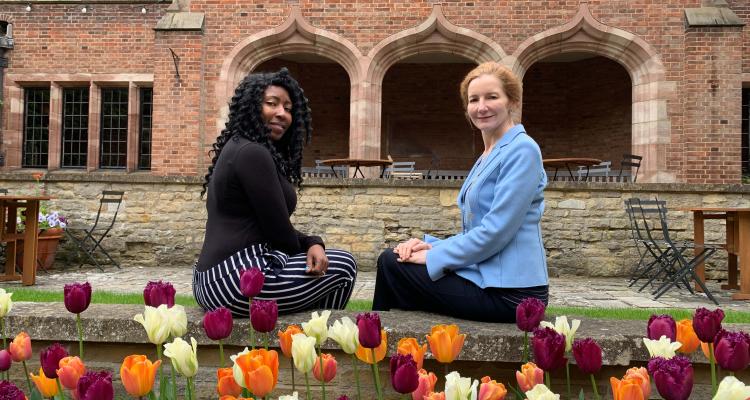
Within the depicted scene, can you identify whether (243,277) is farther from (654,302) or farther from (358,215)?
(358,215)

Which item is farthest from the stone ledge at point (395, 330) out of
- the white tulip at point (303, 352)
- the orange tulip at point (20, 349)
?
the white tulip at point (303, 352)

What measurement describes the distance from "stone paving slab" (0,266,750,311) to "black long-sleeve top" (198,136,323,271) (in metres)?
3.80

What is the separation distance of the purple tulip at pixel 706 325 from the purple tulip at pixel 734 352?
0.27ft

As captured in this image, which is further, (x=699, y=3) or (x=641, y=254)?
(x=699, y=3)

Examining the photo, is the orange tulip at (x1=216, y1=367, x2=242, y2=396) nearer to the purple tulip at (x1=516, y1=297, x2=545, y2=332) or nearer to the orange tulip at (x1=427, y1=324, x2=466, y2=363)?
the orange tulip at (x1=427, y1=324, x2=466, y2=363)

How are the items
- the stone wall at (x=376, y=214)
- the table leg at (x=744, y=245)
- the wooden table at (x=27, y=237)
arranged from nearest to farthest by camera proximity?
the table leg at (x=744, y=245) < the wooden table at (x=27, y=237) < the stone wall at (x=376, y=214)

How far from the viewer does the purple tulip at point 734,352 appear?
118cm

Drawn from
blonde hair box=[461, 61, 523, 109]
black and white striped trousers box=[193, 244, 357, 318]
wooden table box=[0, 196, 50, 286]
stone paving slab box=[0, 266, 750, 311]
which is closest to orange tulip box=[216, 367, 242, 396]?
black and white striped trousers box=[193, 244, 357, 318]

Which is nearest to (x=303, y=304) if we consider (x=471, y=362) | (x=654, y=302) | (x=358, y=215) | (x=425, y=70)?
(x=471, y=362)

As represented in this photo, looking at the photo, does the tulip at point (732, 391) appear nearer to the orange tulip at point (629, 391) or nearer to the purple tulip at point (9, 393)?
the orange tulip at point (629, 391)

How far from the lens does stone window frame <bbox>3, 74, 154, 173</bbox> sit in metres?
14.2

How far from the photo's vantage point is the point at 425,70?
1650cm

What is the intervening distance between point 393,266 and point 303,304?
386mm

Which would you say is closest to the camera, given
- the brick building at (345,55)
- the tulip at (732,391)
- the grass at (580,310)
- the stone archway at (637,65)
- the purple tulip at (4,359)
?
the tulip at (732,391)
